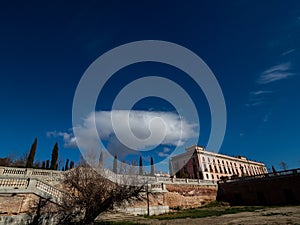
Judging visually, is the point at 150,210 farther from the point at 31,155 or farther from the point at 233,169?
the point at 233,169

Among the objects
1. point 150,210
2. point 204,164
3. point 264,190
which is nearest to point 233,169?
point 204,164

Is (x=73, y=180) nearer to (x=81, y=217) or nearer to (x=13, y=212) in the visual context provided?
(x=81, y=217)

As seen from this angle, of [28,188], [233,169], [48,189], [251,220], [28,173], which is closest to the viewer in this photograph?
[251,220]

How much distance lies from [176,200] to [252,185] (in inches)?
438

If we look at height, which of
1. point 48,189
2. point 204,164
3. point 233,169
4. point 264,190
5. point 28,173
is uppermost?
point 204,164

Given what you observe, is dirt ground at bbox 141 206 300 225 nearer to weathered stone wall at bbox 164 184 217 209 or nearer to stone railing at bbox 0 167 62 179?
stone railing at bbox 0 167 62 179

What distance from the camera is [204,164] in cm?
4644

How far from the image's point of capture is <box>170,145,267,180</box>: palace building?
4547cm

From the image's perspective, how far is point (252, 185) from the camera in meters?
24.3

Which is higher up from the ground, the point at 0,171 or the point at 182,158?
the point at 182,158

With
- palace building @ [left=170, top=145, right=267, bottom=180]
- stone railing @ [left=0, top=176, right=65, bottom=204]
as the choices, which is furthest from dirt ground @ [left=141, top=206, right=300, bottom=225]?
palace building @ [left=170, top=145, right=267, bottom=180]

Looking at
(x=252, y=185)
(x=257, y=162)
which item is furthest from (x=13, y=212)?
(x=257, y=162)

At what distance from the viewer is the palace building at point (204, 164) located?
45.5m

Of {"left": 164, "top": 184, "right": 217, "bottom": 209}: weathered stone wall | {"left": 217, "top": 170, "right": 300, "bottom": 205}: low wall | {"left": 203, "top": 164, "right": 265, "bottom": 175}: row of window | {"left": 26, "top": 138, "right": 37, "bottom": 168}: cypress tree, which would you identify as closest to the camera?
{"left": 217, "top": 170, "right": 300, "bottom": 205}: low wall
